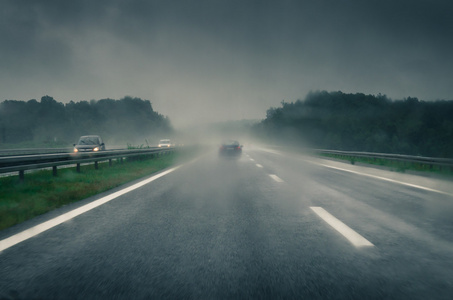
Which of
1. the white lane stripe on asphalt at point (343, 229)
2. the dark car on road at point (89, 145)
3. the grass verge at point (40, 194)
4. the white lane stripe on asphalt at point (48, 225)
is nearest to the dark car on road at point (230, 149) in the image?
the dark car on road at point (89, 145)

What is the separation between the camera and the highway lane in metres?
2.82

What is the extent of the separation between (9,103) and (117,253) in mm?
111625

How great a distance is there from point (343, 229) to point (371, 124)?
9347 centimetres

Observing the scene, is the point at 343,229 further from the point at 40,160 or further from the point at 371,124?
the point at 371,124

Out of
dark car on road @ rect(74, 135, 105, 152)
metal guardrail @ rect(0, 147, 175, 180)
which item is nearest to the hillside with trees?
dark car on road @ rect(74, 135, 105, 152)

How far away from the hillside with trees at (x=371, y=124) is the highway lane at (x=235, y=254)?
7754 cm

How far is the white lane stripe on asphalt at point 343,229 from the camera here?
4188 mm

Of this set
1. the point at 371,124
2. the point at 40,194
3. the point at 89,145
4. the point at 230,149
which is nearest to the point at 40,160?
the point at 40,194

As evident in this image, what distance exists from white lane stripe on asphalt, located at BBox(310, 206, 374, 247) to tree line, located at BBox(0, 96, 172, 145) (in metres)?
83.1

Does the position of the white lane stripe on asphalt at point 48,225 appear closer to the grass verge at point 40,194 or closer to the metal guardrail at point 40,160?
the grass verge at point 40,194

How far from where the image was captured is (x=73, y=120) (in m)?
107

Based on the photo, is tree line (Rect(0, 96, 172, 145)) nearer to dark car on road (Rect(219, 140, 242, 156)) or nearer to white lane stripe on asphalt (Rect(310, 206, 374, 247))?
dark car on road (Rect(219, 140, 242, 156))

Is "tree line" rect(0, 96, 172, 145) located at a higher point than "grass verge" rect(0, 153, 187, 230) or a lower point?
higher

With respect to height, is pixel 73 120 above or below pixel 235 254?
above
